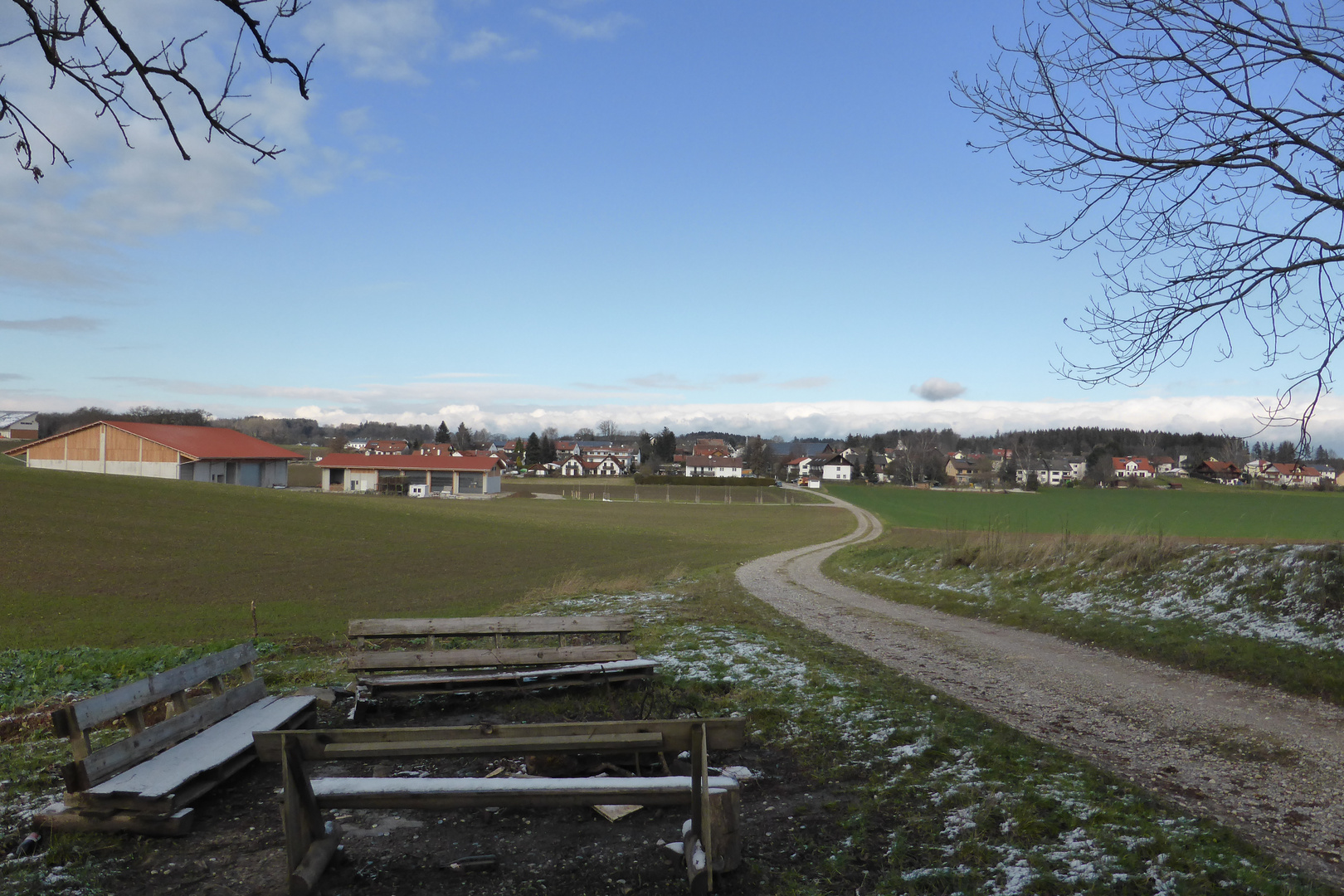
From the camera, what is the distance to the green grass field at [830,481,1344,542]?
124 feet

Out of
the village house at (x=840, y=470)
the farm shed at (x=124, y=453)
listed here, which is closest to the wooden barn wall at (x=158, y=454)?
the farm shed at (x=124, y=453)

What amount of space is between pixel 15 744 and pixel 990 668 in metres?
10.6

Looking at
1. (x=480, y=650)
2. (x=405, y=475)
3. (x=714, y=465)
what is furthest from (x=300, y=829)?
(x=714, y=465)

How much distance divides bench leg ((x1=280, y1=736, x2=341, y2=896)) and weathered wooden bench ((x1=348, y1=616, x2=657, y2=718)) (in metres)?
2.91

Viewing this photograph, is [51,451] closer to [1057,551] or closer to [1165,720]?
[1057,551]

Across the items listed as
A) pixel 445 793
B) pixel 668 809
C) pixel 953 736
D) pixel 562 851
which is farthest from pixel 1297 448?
pixel 445 793

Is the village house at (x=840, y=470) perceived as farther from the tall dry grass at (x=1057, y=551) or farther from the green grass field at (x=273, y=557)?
the tall dry grass at (x=1057, y=551)

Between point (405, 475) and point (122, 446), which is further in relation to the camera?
point (405, 475)

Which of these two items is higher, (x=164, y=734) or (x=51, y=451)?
(x=51, y=451)

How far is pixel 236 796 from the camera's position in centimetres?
545

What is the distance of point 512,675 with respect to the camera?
7477mm

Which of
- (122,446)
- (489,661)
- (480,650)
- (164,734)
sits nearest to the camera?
(164,734)

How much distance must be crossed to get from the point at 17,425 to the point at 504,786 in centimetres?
13780

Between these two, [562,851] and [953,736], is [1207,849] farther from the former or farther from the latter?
[562,851]
